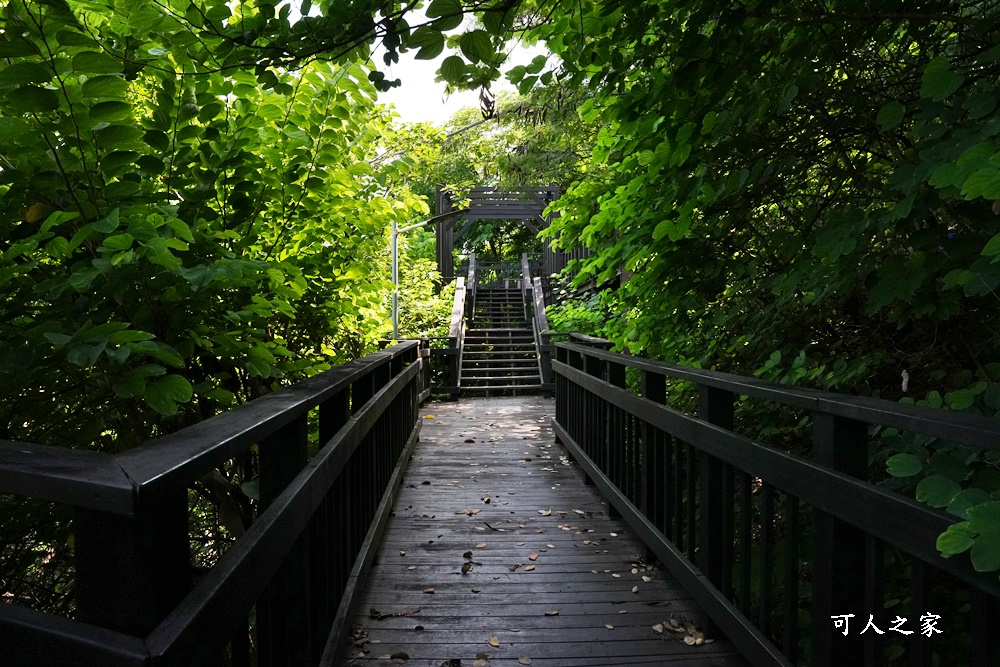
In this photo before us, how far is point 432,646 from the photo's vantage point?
8.81ft

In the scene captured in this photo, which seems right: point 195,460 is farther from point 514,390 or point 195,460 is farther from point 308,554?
point 514,390

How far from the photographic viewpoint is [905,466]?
4.65 ft

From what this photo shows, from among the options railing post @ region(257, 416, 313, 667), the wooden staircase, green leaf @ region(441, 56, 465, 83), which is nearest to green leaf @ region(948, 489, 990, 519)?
railing post @ region(257, 416, 313, 667)

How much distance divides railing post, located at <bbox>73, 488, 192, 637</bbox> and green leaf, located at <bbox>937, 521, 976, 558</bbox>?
131 centimetres

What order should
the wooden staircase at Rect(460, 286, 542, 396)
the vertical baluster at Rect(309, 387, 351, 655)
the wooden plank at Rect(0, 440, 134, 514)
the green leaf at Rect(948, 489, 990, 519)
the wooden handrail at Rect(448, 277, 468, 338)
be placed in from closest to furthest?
the wooden plank at Rect(0, 440, 134, 514) → the green leaf at Rect(948, 489, 990, 519) → the vertical baluster at Rect(309, 387, 351, 655) → the wooden staircase at Rect(460, 286, 542, 396) → the wooden handrail at Rect(448, 277, 468, 338)

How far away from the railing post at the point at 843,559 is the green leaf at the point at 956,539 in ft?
1.87

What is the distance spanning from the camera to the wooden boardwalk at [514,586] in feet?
8.62

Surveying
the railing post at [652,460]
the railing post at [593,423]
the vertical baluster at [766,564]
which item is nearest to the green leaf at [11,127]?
the vertical baluster at [766,564]

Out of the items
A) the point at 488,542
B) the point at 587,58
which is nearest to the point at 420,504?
the point at 488,542

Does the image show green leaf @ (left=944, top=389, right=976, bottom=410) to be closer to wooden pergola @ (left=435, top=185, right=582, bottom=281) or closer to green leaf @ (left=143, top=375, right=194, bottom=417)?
green leaf @ (left=143, top=375, right=194, bottom=417)

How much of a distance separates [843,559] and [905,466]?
0.45 m

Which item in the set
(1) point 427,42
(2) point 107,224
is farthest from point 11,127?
(1) point 427,42

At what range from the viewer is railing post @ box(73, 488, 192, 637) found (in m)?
0.85

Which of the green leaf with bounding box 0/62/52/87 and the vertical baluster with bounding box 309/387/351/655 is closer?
the green leaf with bounding box 0/62/52/87
